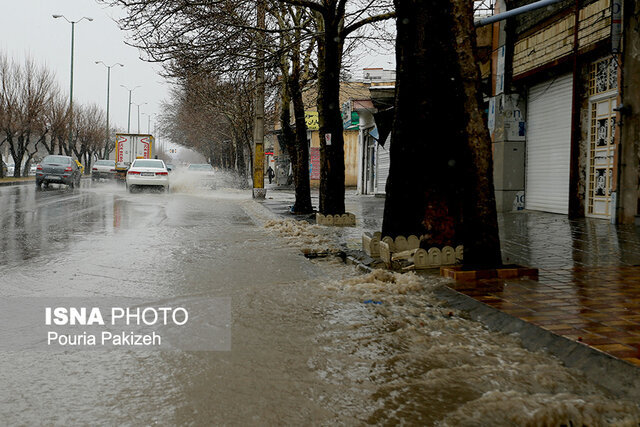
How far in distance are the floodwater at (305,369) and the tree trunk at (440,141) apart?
100cm

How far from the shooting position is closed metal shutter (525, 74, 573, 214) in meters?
16.1

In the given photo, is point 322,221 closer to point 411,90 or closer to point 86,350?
point 411,90

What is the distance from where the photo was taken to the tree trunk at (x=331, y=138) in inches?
582

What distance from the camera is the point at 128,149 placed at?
145 feet

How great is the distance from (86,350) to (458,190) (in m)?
4.86

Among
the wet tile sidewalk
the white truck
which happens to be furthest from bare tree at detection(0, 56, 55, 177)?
the wet tile sidewalk

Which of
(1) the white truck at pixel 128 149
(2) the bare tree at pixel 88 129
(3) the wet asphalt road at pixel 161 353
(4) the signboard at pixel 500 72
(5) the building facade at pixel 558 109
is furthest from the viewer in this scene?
(2) the bare tree at pixel 88 129

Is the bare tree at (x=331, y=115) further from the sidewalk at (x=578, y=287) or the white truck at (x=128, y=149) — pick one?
the white truck at (x=128, y=149)

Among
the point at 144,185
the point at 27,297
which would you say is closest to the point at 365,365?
the point at 27,297

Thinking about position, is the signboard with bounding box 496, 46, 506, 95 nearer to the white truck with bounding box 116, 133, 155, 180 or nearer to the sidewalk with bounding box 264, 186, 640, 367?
the sidewalk with bounding box 264, 186, 640, 367

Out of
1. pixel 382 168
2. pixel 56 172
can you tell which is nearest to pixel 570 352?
pixel 382 168

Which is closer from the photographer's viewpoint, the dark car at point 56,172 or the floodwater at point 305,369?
the floodwater at point 305,369

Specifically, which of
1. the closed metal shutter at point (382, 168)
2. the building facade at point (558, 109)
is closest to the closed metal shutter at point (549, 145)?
the building facade at point (558, 109)

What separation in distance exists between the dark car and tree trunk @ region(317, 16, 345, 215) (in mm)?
21924
